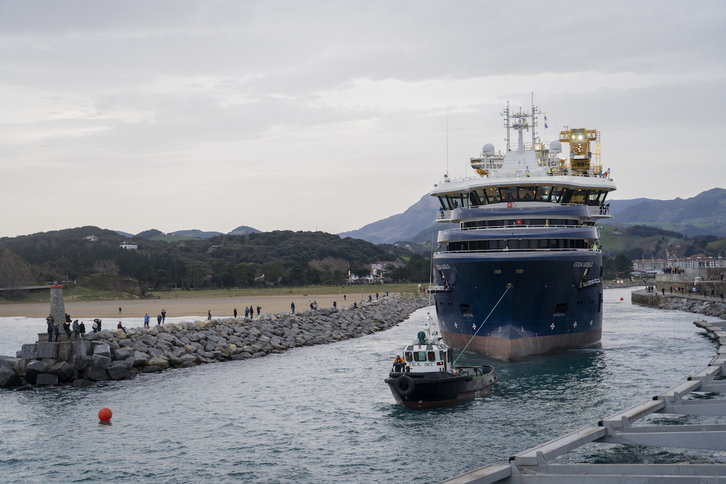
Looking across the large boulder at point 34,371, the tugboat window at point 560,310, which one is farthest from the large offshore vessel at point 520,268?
the large boulder at point 34,371

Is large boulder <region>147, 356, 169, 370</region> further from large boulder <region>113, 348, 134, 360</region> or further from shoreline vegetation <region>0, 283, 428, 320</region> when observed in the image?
shoreline vegetation <region>0, 283, 428, 320</region>

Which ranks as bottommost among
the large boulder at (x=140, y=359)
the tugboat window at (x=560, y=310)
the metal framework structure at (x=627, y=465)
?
the large boulder at (x=140, y=359)

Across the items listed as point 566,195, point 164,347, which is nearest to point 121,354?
point 164,347

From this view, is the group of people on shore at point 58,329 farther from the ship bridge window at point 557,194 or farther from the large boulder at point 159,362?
the ship bridge window at point 557,194

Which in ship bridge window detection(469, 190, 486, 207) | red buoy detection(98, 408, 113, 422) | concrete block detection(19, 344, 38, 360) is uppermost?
ship bridge window detection(469, 190, 486, 207)

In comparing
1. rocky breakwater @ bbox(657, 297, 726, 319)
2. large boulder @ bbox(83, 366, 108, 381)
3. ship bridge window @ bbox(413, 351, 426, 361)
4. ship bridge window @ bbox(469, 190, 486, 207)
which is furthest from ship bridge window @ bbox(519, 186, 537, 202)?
rocky breakwater @ bbox(657, 297, 726, 319)

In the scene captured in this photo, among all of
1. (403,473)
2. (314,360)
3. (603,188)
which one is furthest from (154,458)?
(603,188)

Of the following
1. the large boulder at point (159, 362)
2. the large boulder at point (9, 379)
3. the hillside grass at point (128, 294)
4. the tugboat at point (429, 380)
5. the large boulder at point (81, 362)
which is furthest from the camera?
the hillside grass at point (128, 294)

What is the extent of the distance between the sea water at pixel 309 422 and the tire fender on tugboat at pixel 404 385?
101 centimetres

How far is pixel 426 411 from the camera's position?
27828 millimetres

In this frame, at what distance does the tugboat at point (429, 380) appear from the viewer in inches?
1090

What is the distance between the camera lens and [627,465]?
11.3 meters

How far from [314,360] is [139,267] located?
12089cm

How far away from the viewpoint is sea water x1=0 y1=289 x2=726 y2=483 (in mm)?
21109
